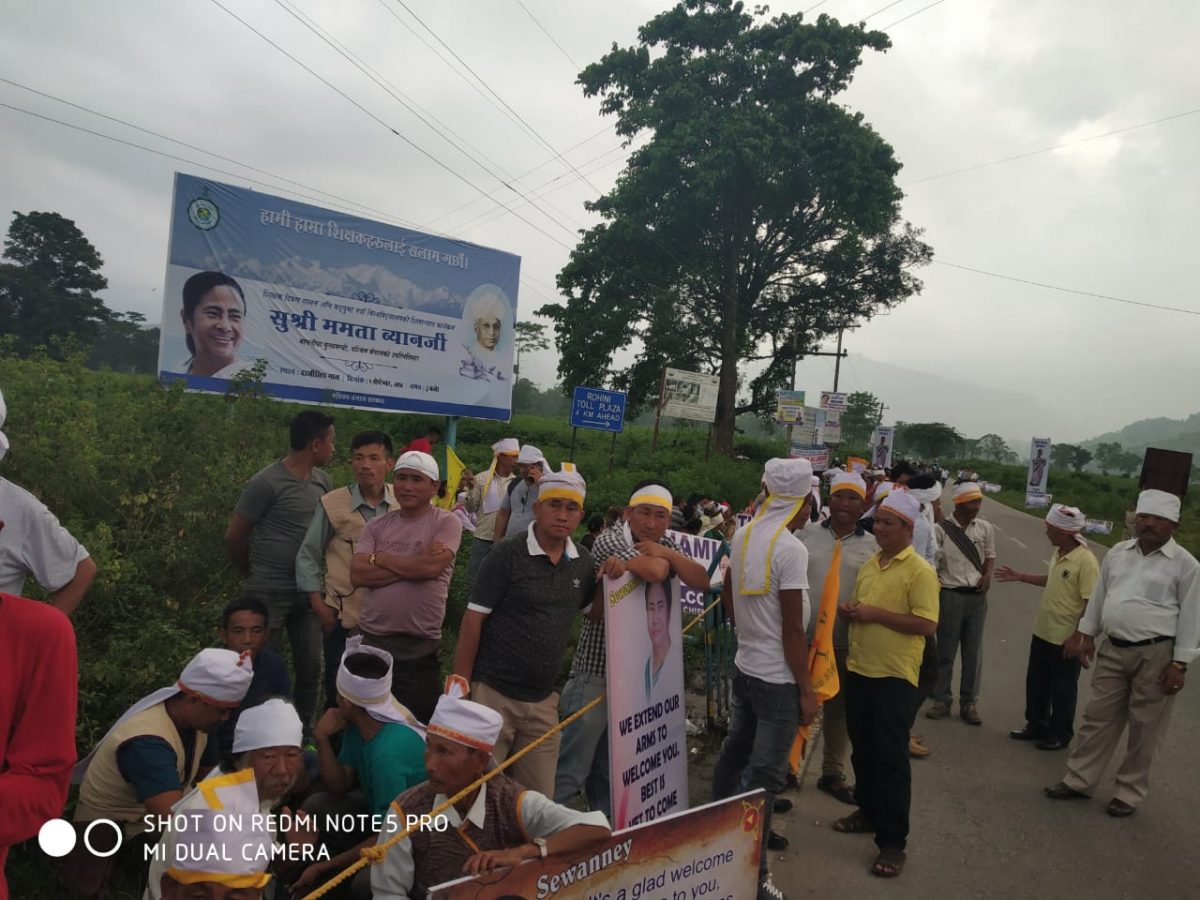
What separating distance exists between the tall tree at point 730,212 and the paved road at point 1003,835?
21.0 metres

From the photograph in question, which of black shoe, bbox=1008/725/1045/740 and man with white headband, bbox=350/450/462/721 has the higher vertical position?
man with white headband, bbox=350/450/462/721

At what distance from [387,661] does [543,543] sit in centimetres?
79

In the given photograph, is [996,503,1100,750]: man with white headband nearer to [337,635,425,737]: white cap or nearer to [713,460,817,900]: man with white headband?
[713,460,817,900]: man with white headband

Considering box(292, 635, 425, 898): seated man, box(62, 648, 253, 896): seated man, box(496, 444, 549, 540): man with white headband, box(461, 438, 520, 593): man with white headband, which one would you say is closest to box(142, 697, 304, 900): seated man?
box(62, 648, 253, 896): seated man

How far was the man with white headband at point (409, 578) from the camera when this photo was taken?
3.63 metres

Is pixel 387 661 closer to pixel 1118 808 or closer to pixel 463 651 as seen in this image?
pixel 463 651

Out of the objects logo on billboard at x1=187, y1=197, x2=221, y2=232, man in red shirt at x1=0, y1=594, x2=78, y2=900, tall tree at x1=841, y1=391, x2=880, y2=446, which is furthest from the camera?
tall tree at x1=841, y1=391, x2=880, y2=446

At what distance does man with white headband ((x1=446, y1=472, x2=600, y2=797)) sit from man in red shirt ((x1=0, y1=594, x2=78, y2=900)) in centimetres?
172

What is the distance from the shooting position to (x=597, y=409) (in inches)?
549

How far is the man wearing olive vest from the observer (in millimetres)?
3953

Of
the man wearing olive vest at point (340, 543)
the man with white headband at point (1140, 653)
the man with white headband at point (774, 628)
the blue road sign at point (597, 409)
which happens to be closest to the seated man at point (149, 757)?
the man wearing olive vest at point (340, 543)

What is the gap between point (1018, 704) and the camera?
6.52 meters

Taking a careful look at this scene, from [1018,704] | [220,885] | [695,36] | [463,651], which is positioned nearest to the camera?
[220,885]

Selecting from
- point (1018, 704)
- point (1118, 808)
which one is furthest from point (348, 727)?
point (1018, 704)
